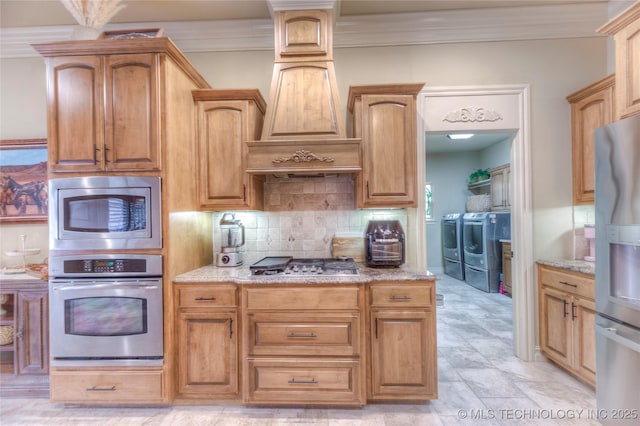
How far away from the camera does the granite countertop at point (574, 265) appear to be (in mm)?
2200

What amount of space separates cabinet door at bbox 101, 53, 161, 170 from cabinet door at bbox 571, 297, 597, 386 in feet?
10.6

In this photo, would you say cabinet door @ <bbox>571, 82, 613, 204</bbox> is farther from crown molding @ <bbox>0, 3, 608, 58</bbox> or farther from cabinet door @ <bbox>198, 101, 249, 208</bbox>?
cabinet door @ <bbox>198, 101, 249, 208</bbox>

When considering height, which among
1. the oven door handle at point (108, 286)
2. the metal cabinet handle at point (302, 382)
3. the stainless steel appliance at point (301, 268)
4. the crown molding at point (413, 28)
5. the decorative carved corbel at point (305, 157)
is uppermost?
the crown molding at point (413, 28)

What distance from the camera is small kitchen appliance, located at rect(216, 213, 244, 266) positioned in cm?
252

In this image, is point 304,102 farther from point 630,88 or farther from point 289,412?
point 289,412

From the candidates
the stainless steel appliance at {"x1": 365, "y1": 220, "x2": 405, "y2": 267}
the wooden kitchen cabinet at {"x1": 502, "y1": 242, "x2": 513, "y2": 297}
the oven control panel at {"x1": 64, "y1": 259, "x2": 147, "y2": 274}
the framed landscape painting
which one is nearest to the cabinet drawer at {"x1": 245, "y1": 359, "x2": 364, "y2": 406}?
the stainless steel appliance at {"x1": 365, "y1": 220, "x2": 405, "y2": 267}

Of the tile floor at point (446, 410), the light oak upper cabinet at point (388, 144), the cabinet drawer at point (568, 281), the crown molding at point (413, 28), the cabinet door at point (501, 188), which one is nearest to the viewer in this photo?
the tile floor at point (446, 410)

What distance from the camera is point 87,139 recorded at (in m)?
2.06

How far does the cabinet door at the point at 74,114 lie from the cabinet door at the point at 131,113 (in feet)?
0.24

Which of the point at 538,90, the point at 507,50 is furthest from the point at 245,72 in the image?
the point at 538,90

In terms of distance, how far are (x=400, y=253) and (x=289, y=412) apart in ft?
4.59

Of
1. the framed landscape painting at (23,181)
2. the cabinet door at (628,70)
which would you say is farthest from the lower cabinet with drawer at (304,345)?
the framed landscape painting at (23,181)

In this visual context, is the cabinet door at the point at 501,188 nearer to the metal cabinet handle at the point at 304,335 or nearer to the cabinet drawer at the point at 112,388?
the metal cabinet handle at the point at 304,335

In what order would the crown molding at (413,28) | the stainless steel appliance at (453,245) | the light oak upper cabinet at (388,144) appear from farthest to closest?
the stainless steel appliance at (453,245), the crown molding at (413,28), the light oak upper cabinet at (388,144)
